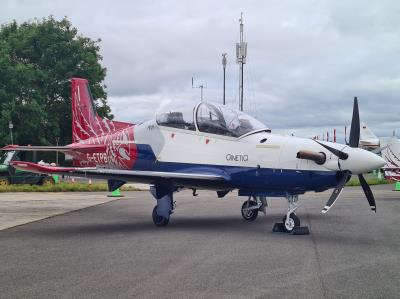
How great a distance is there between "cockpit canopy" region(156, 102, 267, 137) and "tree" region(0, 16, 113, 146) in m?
31.6

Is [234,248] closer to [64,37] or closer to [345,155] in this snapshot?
[345,155]

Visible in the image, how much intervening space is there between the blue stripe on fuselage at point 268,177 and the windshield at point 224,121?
0.82 metres

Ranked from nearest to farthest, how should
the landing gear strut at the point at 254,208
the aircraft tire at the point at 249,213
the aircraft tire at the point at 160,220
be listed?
the aircraft tire at the point at 160,220 < the landing gear strut at the point at 254,208 < the aircraft tire at the point at 249,213

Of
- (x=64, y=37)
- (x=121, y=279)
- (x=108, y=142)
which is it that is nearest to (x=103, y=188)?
(x=108, y=142)

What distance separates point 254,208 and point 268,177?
2.54m

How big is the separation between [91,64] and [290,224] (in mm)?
39889

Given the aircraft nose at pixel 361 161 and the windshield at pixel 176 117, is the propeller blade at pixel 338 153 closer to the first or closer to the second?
the aircraft nose at pixel 361 161

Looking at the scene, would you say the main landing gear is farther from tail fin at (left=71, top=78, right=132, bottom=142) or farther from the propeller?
tail fin at (left=71, top=78, right=132, bottom=142)

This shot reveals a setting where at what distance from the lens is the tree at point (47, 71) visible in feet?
136

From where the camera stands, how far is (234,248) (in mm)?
8289

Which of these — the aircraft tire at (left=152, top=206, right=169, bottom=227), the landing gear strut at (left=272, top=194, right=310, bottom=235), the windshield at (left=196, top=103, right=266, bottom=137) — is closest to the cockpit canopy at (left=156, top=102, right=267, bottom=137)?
the windshield at (left=196, top=103, right=266, bottom=137)

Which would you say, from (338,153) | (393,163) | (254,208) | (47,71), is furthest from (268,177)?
(47,71)

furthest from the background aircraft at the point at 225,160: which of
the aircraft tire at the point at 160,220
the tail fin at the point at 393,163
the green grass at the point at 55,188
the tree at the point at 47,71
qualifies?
the tree at the point at 47,71

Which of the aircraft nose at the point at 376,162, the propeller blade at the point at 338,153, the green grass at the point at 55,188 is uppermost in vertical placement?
the propeller blade at the point at 338,153
